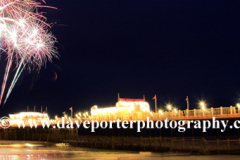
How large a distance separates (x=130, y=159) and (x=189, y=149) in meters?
11.9

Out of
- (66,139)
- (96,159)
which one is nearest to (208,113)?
(96,159)

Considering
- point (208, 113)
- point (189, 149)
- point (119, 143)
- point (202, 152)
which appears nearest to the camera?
point (202, 152)

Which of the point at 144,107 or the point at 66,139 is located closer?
the point at 66,139

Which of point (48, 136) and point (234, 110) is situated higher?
point (234, 110)

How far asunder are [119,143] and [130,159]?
2101 cm

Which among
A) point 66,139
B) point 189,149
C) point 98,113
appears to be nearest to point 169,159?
point 189,149

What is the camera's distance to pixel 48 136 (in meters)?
61.2

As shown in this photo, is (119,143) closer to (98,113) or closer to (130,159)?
(130,159)

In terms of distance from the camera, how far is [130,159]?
24.5 metres

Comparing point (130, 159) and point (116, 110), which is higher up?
point (116, 110)

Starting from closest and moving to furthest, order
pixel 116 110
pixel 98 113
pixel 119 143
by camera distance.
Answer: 1. pixel 119 143
2. pixel 116 110
3. pixel 98 113

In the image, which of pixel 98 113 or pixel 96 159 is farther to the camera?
pixel 98 113

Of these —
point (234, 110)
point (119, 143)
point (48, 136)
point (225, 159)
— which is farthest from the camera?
point (48, 136)

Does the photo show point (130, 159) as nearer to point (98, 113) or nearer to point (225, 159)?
point (225, 159)
